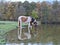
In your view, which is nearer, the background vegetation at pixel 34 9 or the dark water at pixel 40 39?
the dark water at pixel 40 39

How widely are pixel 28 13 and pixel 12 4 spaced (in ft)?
3.51

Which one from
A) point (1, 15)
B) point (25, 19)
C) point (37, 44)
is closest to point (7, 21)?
point (1, 15)

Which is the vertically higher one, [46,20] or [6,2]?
[6,2]

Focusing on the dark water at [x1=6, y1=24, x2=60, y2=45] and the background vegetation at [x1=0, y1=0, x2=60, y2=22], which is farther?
the background vegetation at [x1=0, y1=0, x2=60, y2=22]

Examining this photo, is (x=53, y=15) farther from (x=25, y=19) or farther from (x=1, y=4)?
(x=1, y=4)

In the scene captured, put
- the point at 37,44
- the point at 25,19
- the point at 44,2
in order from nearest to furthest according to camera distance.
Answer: the point at 37,44 → the point at 25,19 → the point at 44,2

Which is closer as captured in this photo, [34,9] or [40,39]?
[40,39]

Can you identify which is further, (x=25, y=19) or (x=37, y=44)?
(x=25, y=19)

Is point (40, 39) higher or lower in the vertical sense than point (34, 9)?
lower

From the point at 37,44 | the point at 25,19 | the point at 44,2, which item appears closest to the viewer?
the point at 37,44

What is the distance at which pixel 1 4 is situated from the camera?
904 cm

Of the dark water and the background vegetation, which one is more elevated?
the background vegetation

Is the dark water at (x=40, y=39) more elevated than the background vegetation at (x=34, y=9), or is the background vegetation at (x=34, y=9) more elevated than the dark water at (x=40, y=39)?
the background vegetation at (x=34, y=9)

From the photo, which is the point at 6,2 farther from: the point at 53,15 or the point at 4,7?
the point at 53,15
